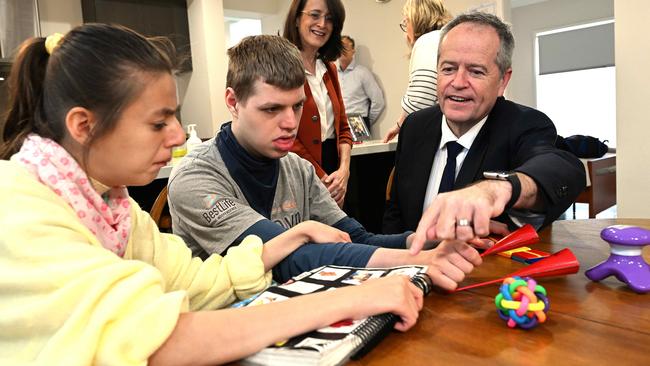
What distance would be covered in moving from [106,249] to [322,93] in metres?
1.63

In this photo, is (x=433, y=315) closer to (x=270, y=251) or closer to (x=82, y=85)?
(x=270, y=251)

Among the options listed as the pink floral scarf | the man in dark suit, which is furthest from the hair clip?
the man in dark suit

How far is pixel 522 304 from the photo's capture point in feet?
2.22

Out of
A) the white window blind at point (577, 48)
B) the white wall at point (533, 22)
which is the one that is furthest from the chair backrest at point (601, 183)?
the white window blind at point (577, 48)

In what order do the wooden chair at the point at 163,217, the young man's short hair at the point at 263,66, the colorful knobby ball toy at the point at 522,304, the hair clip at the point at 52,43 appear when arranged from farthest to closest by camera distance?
the wooden chair at the point at 163,217
the young man's short hair at the point at 263,66
the hair clip at the point at 52,43
the colorful knobby ball toy at the point at 522,304

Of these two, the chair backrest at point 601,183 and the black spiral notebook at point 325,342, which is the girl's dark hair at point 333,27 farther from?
the chair backrest at point 601,183

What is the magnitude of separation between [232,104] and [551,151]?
0.87 metres

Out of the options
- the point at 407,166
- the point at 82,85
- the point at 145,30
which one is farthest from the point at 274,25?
the point at 82,85

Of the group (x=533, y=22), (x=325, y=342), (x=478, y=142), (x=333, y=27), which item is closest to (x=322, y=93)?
(x=333, y=27)

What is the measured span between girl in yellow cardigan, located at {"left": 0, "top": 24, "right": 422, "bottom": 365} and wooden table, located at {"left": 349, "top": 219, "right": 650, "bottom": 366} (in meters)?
0.05

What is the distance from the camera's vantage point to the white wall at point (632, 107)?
8.25 feet

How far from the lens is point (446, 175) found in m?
1.57

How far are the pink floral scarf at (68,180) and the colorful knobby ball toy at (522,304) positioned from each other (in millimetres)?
Answer: 596

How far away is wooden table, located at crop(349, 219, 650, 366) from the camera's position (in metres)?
0.60
